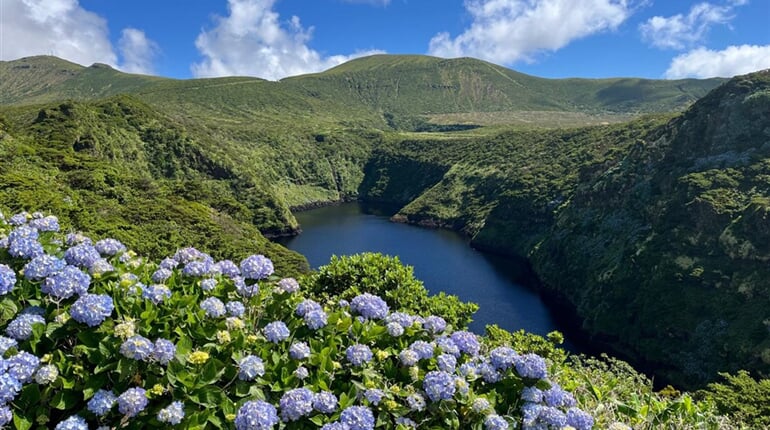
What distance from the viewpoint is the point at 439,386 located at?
5215mm

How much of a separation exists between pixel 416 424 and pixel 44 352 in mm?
4050

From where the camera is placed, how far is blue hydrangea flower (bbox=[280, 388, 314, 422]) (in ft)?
15.3

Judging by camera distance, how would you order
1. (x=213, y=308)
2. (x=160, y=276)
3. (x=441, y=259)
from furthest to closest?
(x=441, y=259), (x=160, y=276), (x=213, y=308)

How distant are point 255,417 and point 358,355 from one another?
4.85 ft

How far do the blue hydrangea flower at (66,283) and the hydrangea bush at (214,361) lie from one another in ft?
0.05

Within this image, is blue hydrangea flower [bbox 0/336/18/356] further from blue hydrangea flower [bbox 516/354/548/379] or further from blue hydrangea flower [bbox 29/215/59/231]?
blue hydrangea flower [bbox 516/354/548/379]

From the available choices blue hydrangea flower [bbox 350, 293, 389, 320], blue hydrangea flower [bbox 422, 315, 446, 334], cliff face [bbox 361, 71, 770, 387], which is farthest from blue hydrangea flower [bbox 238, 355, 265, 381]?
cliff face [bbox 361, 71, 770, 387]

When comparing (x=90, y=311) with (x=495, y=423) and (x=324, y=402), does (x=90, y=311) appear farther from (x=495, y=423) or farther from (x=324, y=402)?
(x=495, y=423)

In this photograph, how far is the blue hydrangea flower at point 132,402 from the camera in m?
4.42

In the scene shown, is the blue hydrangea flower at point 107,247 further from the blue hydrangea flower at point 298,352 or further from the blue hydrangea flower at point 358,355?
the blue hydrangea flower at point 358,355

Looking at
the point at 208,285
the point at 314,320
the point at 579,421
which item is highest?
the point at 208,285

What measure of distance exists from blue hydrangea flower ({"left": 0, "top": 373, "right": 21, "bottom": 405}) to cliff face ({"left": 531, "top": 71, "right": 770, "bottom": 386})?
177 ft

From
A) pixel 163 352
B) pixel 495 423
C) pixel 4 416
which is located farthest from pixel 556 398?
pixel 4 416

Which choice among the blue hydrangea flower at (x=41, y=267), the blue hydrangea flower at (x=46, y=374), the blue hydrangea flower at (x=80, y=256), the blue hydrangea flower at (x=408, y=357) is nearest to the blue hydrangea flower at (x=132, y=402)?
the blue hydrangea flower at (x=46, y=374)
